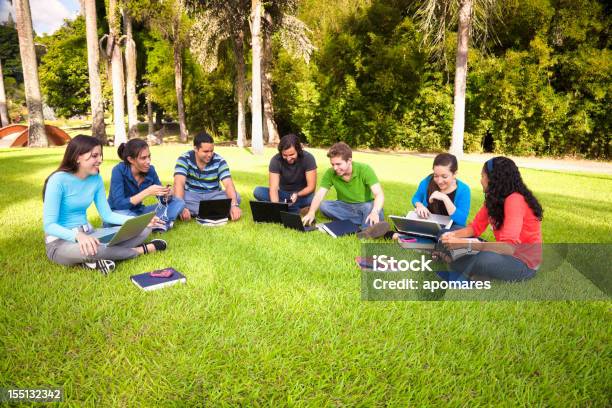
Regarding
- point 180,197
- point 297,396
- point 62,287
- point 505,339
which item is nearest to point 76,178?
point 62,287

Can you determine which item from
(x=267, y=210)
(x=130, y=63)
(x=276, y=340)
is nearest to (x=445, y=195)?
(x=267, y=210)

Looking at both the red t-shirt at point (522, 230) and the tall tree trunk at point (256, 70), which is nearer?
the red t-shirt at point (522, 230)

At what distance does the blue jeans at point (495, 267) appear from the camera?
3.69 m

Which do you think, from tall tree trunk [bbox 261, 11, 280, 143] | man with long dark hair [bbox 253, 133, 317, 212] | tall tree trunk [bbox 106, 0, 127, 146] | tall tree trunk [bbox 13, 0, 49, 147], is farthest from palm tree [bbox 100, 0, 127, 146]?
man with long dark hair [bbox 253, 133, 317, 212]

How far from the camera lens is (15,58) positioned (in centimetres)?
4612

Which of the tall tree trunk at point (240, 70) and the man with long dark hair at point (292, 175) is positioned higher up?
the tall tree trunk at point (240, 70)

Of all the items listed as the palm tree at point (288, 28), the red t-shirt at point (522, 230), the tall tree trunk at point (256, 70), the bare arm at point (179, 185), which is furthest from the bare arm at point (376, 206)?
the palm tree at point (288, 28)

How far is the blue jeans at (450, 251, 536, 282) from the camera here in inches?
145

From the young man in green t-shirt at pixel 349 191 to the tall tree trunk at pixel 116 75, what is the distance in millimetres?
16039

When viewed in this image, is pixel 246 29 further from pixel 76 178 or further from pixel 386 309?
pixel 386 309

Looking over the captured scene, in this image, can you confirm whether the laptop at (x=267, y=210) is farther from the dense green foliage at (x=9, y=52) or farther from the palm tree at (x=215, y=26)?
the dense green foliage at (x=9, y=52)

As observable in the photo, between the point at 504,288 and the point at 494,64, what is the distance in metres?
17.1

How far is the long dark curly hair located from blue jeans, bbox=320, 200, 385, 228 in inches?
82.0

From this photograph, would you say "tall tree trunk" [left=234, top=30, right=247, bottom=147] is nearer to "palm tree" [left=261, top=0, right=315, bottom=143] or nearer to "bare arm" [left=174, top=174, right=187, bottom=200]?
"palm tree" [left=261, top=0, right=315, bottom=143]
